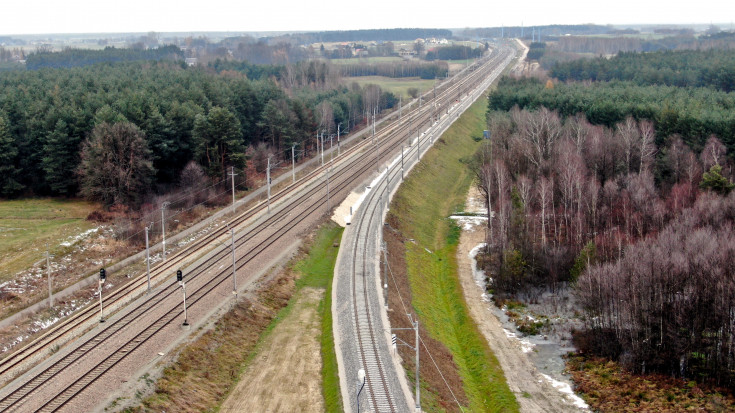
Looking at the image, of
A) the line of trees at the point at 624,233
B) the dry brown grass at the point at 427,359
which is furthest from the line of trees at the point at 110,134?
the line of trees at the point at 624,233

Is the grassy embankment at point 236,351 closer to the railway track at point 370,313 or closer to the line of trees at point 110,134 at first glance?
the railway track at point 370,313

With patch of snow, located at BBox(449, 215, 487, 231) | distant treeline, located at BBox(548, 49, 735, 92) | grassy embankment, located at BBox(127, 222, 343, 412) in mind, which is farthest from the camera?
distant treeline, located at BBox(548, 49, 735, 92)

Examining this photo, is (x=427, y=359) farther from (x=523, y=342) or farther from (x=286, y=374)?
(x=523, y=342)

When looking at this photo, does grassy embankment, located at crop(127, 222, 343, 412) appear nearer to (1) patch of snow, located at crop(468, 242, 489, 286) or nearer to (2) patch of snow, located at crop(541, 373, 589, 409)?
(1) patch of snow, located at crop(468, 242, 489, 286)

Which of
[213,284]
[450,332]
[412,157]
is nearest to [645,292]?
[450,332]

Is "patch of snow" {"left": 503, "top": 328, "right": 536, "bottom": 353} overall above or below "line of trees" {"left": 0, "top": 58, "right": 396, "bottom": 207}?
below

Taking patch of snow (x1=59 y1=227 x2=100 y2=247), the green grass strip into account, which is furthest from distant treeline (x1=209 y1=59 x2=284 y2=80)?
the green grass strip

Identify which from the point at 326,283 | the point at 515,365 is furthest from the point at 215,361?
the point at 515,365
